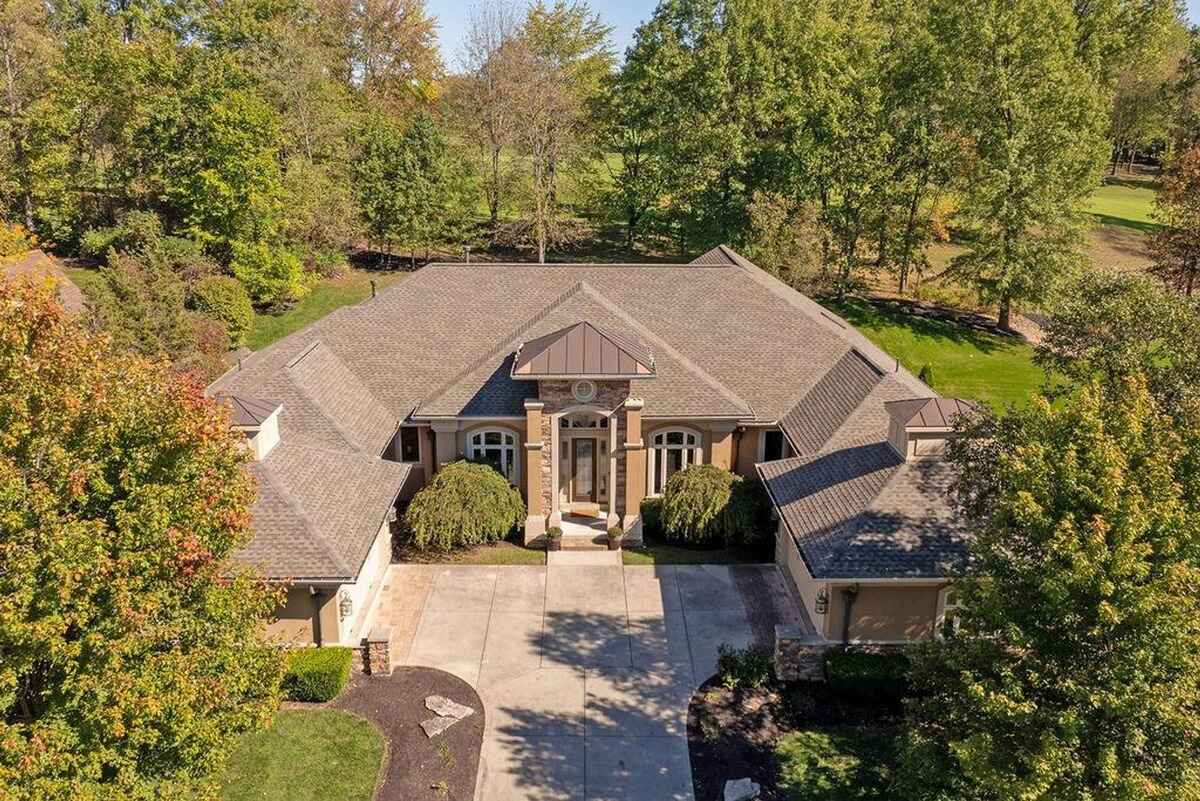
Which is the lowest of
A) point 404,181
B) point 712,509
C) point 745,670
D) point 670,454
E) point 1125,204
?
point 745,670

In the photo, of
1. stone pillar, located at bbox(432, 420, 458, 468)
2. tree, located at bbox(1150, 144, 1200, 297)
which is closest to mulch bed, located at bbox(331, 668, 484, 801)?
stone pillar, located at bbox(432, 420, 458, 468)

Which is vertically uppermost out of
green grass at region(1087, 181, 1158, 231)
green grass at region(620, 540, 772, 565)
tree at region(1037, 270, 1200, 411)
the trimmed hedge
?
green grass at region(1087, 181, 1158, 231)

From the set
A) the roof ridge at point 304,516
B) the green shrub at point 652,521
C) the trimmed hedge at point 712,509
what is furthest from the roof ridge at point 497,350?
the trimmed hedge at point 712,509

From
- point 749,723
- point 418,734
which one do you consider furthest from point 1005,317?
point 418,734

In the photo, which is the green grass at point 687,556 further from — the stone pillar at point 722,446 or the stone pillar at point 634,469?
the stone pillar at point 722,446

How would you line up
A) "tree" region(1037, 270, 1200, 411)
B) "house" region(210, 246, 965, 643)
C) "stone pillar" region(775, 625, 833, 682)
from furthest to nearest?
"house" region(210, 246, 965, 643)
"stone pillar" region(775, 625, 833, 682)
"tree" region(1037, 270, 1200, 411)

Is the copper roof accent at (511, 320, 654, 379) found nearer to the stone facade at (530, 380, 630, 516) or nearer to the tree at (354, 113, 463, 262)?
the stone facade at (530, 380, 630, 516)

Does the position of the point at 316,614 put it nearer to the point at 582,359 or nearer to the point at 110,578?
the point at 110,578
